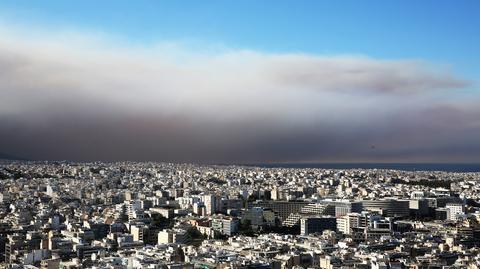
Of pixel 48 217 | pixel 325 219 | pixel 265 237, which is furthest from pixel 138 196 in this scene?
pixel 265 237

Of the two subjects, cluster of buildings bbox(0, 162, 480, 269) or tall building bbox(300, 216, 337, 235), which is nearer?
cluster of buildings bbox(0, 162, 480, 269)

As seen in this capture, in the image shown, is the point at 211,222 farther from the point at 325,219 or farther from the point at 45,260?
the point at 45,260

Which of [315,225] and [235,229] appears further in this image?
[235,229]

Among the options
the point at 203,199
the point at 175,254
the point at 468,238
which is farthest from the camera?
the point at 203,199

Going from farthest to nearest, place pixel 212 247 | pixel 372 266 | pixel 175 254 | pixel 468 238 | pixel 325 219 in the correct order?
pixel 325 219 < pixel 468 238 < pixel 212 247 < pixel 175 254 < pixel 372 266

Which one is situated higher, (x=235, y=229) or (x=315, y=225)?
(x=315, y=225)

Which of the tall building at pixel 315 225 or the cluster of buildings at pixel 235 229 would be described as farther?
the tall building at pixel 315 225

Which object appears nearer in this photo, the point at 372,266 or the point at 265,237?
the point at 372,266

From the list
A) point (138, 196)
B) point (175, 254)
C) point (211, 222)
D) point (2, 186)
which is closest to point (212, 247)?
point (175, 254)
